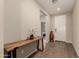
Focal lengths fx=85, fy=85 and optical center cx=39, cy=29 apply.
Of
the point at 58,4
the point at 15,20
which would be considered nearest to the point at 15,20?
the point at 15,20

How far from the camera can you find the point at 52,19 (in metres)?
8.17

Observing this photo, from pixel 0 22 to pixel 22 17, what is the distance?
1.60 metres

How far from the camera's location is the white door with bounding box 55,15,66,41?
7.47m

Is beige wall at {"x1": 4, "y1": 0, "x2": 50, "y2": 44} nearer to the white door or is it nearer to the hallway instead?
the hallway

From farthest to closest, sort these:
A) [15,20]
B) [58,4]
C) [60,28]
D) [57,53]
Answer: [60,28] < [58,4] < [57,53] < [15,20]

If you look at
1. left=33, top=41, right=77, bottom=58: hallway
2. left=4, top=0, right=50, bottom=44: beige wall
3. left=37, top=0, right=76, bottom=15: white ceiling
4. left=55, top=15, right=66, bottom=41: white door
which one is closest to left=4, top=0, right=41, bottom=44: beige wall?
left=4, top=0, right=50, bottom=44: beige wall

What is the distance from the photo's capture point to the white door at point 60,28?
24.5 ft

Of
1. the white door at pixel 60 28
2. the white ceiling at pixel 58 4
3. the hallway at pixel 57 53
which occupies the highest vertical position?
the white ceiling at pixel 58 4

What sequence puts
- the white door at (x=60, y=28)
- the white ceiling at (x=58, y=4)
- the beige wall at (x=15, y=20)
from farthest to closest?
the white door at (x=60, y=28) → the white ceiling at (x=58, y=4) → the beige wall at (x=15, y=20)

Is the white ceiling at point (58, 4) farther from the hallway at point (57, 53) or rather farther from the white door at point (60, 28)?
the hallway at point (57, 53)

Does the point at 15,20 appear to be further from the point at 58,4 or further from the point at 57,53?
the point at 58,4

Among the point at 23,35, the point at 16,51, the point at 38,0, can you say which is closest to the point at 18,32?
the point at 23,35

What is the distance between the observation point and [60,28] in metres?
7.75

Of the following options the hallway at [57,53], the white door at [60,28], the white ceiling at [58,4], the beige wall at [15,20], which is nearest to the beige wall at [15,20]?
the beige wall at [15,20]
